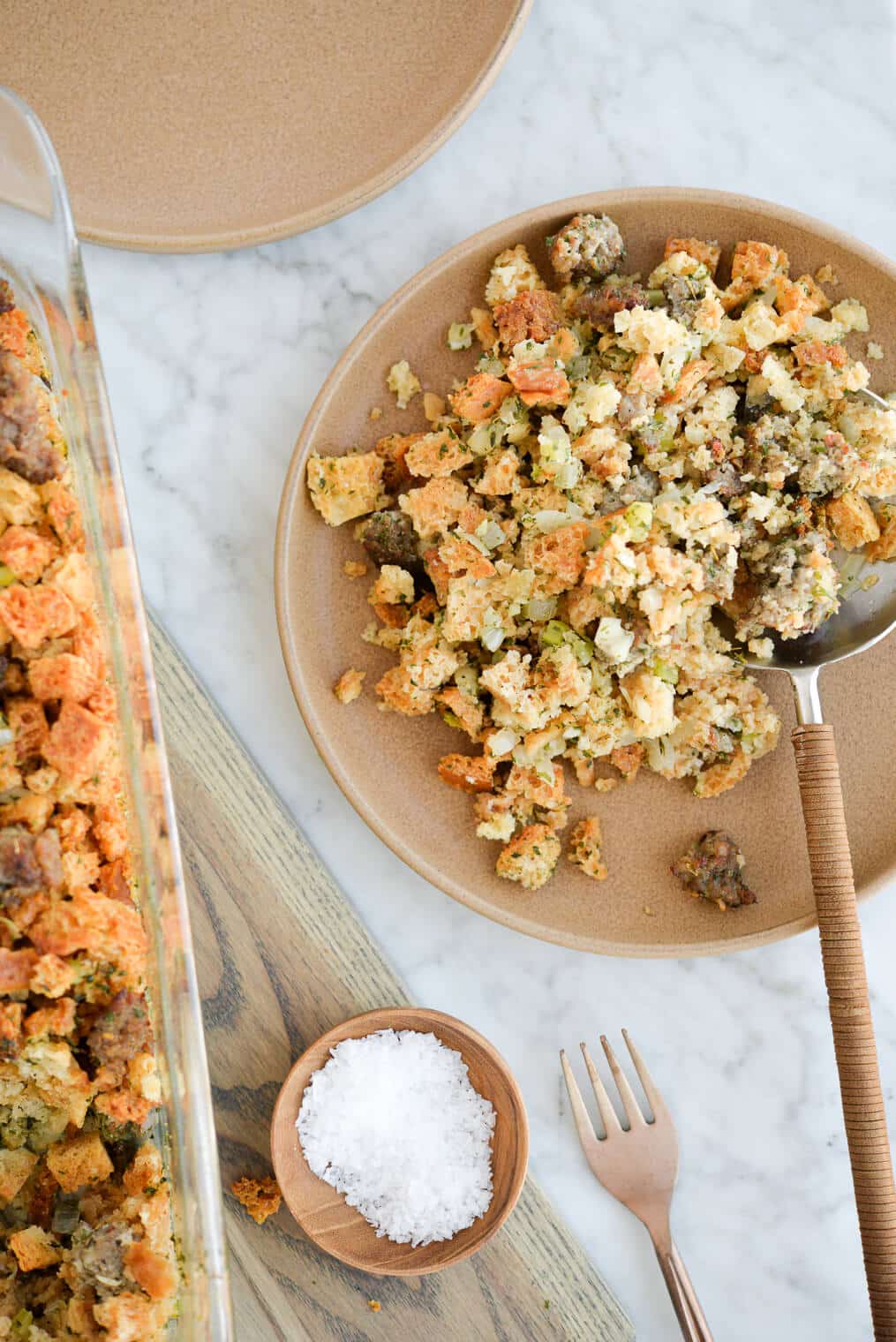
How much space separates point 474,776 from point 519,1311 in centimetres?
95

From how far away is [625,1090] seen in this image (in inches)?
73.5

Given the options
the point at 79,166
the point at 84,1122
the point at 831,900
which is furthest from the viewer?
the point at 79,166

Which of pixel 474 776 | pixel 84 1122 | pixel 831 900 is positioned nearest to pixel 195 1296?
pixel 84 1122

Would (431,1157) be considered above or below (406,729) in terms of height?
below

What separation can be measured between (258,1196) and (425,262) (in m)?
1.63

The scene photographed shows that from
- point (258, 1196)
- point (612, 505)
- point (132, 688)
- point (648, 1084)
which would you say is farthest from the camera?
point (648, 1084)

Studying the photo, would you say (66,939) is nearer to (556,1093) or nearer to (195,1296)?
(195,1296)

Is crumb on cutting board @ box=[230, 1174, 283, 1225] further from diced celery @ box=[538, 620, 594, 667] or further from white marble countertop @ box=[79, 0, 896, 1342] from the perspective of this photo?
diced celery @ box=[538, 620, 594, 667]

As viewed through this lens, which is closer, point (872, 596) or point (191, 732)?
point (872, 596)

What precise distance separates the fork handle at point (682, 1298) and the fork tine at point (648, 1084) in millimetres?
222

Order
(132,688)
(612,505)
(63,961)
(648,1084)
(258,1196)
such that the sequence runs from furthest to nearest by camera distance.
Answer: (648,1084), (258,1196), (612,505), (132,688), (63,961)

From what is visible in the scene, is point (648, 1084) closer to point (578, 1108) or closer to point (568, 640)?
point (578, 1108)

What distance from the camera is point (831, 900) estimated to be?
1690 mm

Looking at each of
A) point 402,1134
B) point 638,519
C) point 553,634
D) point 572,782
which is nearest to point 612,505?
point 638,519
